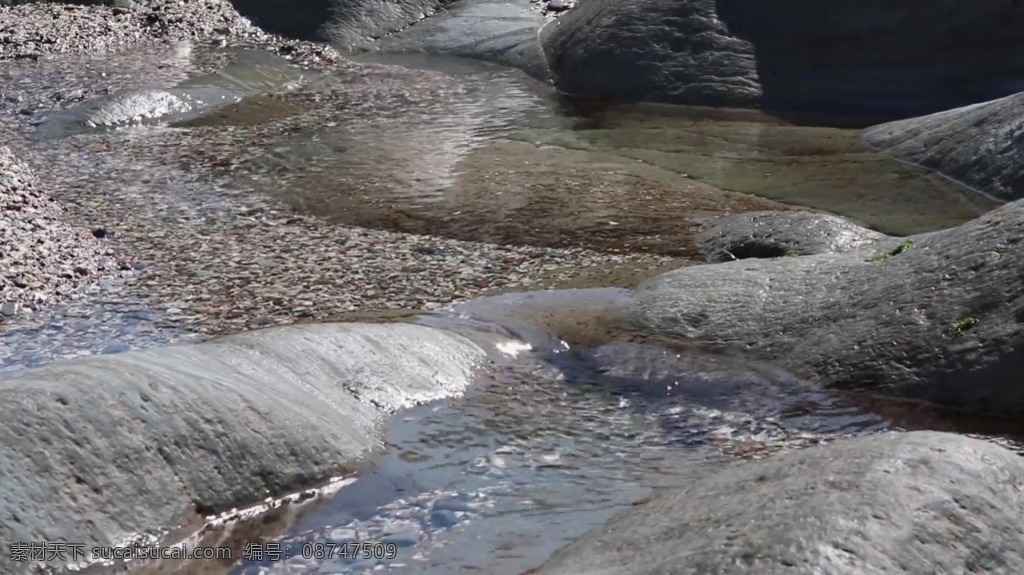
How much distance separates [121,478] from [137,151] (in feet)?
22.4

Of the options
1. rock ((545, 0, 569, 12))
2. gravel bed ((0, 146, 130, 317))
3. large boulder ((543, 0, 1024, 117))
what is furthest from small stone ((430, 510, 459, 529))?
rock ((545, 0, 569, 12))

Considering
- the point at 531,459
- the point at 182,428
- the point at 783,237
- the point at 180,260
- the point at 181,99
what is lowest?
the point at 181,99

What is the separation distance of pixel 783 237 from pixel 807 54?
5178mm

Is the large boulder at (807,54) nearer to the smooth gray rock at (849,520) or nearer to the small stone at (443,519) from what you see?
the small stone at (443,519)

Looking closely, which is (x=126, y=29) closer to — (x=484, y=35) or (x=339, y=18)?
(x=339, y=18)

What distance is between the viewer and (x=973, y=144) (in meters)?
10.0

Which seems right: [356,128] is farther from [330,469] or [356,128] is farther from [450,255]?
[330,469]

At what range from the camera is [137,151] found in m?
10.8

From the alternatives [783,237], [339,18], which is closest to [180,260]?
[783,237]

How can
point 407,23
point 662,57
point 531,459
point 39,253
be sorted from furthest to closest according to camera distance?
point 407,23
point 662,57
point 39,253
point 531,459

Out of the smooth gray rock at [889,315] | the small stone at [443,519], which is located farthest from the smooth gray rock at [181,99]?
the small stone at [443,519]

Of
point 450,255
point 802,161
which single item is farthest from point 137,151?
point 802,161

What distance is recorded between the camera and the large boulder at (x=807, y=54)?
485 inches

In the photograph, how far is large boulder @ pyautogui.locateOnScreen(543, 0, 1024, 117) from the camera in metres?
12.3
